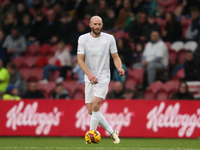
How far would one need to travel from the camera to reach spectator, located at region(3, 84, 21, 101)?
12.6m

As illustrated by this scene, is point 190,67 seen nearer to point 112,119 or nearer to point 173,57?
point 173,57

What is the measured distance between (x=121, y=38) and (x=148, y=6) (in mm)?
2561

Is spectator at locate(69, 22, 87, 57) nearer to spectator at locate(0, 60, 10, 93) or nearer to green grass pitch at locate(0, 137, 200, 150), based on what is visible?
spectator at locate(0, 60, 10, 93)

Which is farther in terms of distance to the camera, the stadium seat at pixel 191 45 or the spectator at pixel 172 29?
the spectator at pixel 172 29

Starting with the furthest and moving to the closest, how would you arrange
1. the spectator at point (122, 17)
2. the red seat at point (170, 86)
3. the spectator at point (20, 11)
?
1. the spectator at point (20, 11)
2. the spectator at point (122, 17)
3. the red seat at point (170, 86)

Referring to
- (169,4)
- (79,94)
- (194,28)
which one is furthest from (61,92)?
(169,4)

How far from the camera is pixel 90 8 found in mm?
16188

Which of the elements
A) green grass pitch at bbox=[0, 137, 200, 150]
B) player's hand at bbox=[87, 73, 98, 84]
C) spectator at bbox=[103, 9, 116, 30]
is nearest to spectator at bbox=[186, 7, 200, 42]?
spectator at bbox=[103, 9, 116, 30]

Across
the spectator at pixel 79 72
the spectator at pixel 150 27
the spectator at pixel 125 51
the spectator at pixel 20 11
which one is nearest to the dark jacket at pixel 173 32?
the spectator at pixel 150 27

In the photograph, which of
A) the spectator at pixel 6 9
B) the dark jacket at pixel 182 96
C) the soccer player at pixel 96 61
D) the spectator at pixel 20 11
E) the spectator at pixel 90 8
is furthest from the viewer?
the spectator at pixel 6 9

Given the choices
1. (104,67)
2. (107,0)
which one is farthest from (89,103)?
(107,0)

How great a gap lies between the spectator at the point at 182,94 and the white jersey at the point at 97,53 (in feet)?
14.6

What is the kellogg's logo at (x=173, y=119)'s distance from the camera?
10.8m

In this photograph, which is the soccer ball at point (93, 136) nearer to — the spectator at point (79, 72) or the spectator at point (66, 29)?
the spectator at point (79, 72)
